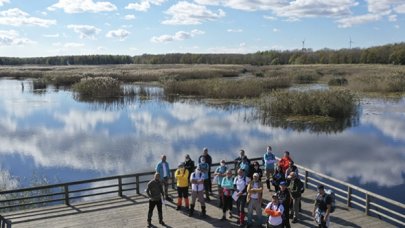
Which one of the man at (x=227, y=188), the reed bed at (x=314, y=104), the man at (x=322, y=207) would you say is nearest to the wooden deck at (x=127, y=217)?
the man at (x=227, y=188)

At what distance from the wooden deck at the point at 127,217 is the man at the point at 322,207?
171 centimetres

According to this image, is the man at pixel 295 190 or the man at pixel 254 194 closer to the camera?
the man at pixel 254 194

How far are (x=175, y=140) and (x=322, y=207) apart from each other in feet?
65.5

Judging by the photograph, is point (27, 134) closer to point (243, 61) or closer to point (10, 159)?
point (10, 159)

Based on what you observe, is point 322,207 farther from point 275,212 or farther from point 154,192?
point 154,192

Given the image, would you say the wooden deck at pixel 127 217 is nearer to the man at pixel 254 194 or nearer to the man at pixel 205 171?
the man at pixel 205 171

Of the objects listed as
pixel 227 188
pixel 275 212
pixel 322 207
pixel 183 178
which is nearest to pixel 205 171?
pixel 183 178

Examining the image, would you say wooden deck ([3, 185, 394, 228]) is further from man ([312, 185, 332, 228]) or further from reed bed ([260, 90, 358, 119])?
reed bed ([260, 90, 358, 119])

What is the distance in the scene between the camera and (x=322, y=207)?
11.0 m

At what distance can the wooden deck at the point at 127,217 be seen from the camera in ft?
42.2

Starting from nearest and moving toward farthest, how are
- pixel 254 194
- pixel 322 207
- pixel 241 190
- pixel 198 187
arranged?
pixel 322 207 < pixel 254 194 < pixel 241 190 < pixel 198 187

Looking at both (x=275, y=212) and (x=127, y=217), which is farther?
(x=127, y=217)

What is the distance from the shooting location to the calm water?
23.2 metres

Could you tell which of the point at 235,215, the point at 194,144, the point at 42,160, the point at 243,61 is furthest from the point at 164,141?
the point at 243,61
